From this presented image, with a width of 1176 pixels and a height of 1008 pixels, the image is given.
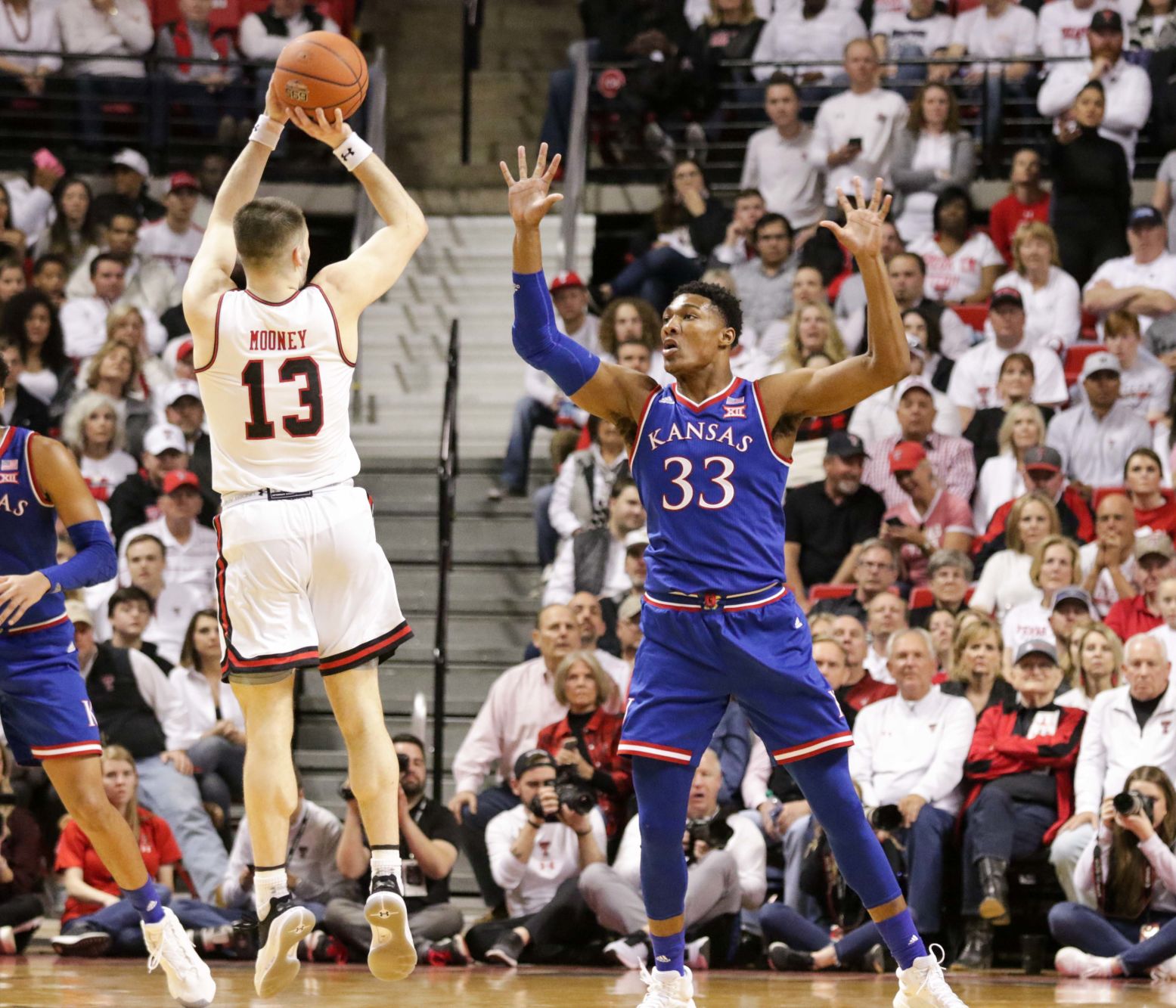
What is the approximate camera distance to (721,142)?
15750 millimetres

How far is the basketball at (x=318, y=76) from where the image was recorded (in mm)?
6375

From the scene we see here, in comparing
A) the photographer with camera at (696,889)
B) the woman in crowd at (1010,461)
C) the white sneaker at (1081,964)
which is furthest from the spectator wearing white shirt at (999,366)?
the white sneaker at (1081,964)

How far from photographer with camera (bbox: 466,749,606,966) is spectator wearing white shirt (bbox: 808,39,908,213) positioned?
6385mm

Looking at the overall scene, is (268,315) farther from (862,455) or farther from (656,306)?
(656,306)

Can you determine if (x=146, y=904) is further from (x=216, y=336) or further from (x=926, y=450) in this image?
(x=926, y=450)

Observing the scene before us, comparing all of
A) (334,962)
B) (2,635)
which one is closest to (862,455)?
(334,962)

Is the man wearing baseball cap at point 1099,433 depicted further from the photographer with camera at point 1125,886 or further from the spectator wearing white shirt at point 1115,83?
the photographer with camera at point 1125,886

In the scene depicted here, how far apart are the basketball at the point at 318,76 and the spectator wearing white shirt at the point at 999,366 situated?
22.2 ft

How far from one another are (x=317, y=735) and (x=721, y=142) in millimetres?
6627

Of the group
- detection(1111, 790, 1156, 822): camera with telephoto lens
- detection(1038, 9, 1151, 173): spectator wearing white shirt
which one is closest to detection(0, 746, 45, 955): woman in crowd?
detection(1111, 790, 1156, 822): camera with telephoto lens

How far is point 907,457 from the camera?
37.6 feet

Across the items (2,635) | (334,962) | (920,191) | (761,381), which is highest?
(920,191)

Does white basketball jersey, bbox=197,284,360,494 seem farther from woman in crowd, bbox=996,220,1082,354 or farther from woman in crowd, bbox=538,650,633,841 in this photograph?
woman in crowd, bbox=996,220,1082,354

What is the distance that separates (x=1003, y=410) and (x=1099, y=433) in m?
0.60
